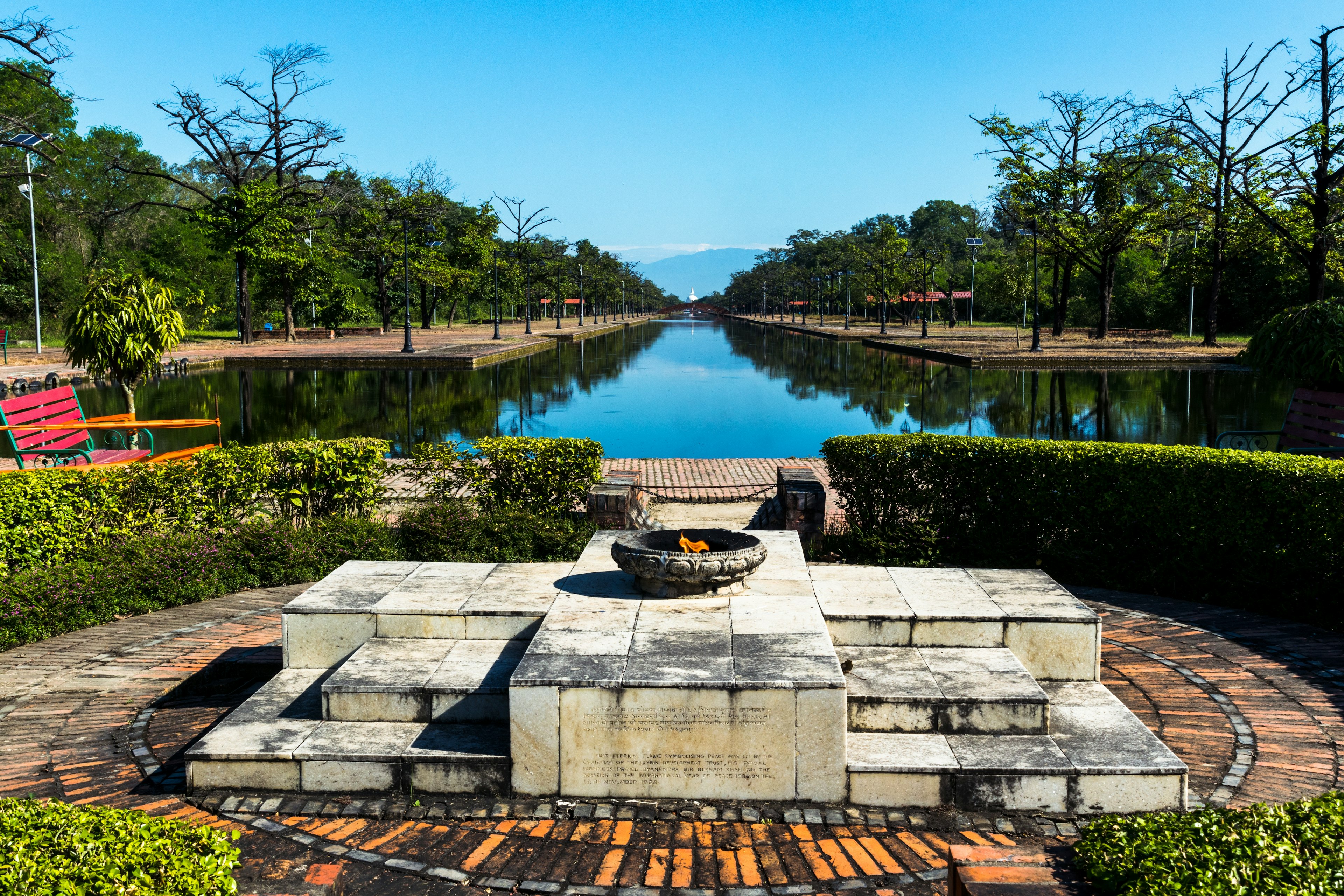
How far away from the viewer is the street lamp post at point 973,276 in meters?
45.2

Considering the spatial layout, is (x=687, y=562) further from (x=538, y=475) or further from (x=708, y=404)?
(x=708, y=404)

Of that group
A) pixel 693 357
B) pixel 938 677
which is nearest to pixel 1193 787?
pixel 938 677

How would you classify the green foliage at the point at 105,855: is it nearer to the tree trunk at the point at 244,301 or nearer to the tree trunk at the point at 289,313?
the tree trunk at the point at 244,301

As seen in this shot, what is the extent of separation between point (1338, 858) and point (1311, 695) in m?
3.11

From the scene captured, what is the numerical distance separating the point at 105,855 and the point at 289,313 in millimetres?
46350

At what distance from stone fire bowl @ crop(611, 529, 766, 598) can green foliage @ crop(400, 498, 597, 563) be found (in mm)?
2121

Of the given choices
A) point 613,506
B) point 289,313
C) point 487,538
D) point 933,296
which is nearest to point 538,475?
point 613,506

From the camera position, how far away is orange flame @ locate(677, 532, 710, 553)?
18.1 feet

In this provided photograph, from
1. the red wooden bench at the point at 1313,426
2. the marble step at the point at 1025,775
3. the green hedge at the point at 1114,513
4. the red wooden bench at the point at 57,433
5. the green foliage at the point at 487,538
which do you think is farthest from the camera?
the red wooden bench at the point at 57,433

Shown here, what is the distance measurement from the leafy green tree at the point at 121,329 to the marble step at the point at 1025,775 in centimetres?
1071

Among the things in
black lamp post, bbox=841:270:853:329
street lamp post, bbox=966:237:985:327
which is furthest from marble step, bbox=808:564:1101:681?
black lamp post, bbox=841:270:853:329

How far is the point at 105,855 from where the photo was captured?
2.71 metres

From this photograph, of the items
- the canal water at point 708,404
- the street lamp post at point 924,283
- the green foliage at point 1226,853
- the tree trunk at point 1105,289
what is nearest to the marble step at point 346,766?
the green foliage at point 1226,853

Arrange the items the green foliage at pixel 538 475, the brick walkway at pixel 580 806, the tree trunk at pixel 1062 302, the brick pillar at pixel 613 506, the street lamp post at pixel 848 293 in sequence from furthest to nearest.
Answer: the street lamp post at pixel 848 293
the tree trunk at pixel 1062 302
the green foliage at pixel 538 475
the brick pillar at pixel 613 506
the brick walkway at pixel 580 806
